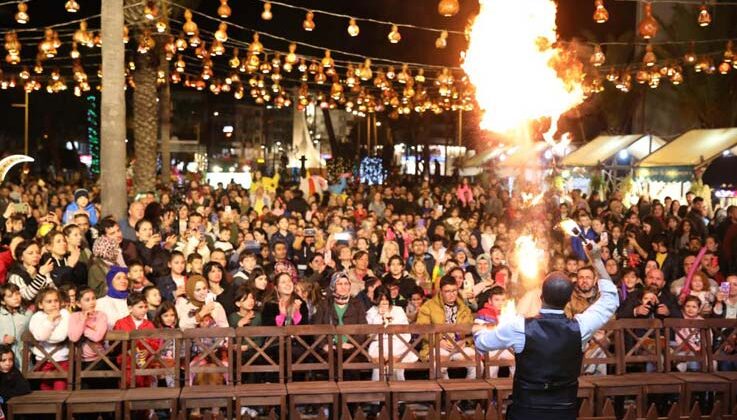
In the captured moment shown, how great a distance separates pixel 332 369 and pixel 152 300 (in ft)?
6.64

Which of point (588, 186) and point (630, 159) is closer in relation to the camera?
point (630, 159)

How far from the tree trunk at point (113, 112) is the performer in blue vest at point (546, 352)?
8734 millimetres

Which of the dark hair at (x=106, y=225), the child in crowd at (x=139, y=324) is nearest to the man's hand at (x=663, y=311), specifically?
the child in crowd at (x=139, y=324)

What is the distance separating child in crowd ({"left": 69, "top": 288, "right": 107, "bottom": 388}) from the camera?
25.2 ft

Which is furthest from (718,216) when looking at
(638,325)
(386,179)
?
(386,179)

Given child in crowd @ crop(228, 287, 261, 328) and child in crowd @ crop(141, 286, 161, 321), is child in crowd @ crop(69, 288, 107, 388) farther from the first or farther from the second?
child in crowd @ crop(228, 287, 261, 328)

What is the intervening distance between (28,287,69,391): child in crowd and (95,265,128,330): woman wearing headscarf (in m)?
0.59

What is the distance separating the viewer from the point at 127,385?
793 centimetres

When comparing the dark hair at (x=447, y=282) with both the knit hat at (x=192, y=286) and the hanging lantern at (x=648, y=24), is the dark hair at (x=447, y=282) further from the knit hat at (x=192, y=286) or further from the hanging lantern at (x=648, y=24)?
the hanging lantern at (x=648, y=24)

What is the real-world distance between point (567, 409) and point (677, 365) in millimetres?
4657

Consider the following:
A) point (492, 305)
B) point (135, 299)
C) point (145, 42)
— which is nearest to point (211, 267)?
point (135, 299)

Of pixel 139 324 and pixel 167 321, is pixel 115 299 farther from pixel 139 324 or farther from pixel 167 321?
pixel 167 321

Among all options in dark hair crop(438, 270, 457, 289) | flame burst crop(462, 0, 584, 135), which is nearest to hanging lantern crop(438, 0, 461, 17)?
flame burst crop(462, 0, 584, 135)

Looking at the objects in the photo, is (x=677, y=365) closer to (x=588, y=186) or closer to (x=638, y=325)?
(x=638, y=325)
